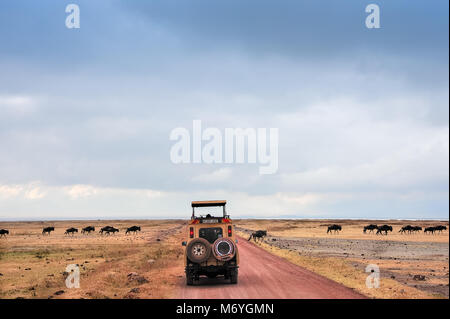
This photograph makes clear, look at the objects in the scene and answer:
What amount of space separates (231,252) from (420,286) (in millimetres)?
11023

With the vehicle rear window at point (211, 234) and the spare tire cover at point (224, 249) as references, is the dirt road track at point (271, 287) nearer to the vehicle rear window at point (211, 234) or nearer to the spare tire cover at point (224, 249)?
the spare tire cover at point (224, 249)

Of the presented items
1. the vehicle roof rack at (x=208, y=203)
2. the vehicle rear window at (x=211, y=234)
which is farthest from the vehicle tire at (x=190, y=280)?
the vehicle roof rack at (x=208, y=203)

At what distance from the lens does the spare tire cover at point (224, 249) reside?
805 inches

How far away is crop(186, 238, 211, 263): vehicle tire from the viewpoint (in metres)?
20.5

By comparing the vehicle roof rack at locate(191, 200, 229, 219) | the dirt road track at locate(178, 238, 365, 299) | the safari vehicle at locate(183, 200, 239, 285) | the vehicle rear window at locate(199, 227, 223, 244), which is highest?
the vehicle roof rack at locate(191, 200, 229, 219)

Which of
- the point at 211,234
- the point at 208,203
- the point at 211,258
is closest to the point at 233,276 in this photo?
the point at 211,258

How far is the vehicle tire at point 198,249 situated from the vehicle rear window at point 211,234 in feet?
5.43

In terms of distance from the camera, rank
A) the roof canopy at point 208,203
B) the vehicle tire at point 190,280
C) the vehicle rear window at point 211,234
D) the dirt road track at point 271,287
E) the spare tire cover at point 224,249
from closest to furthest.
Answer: the dirt road track at point 271,287
the spare tire cover at point 224,249
the vehicle tire at point 190,280
the vehicle rear window at point 211,234
the roof canopy at point 208,203

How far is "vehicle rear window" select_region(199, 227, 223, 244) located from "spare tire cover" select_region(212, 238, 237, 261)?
5.35 ft

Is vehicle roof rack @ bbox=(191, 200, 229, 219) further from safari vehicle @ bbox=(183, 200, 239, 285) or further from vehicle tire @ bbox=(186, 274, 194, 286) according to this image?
vehicle tire @ bbox=(186, 274, 194, 286)

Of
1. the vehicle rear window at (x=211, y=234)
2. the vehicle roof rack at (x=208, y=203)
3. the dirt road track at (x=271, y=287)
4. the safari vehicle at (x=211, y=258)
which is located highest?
the vehicle roof rack at (x=208, y=203)

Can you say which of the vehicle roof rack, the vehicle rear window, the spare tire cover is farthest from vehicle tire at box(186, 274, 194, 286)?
the vehicle roof rack
